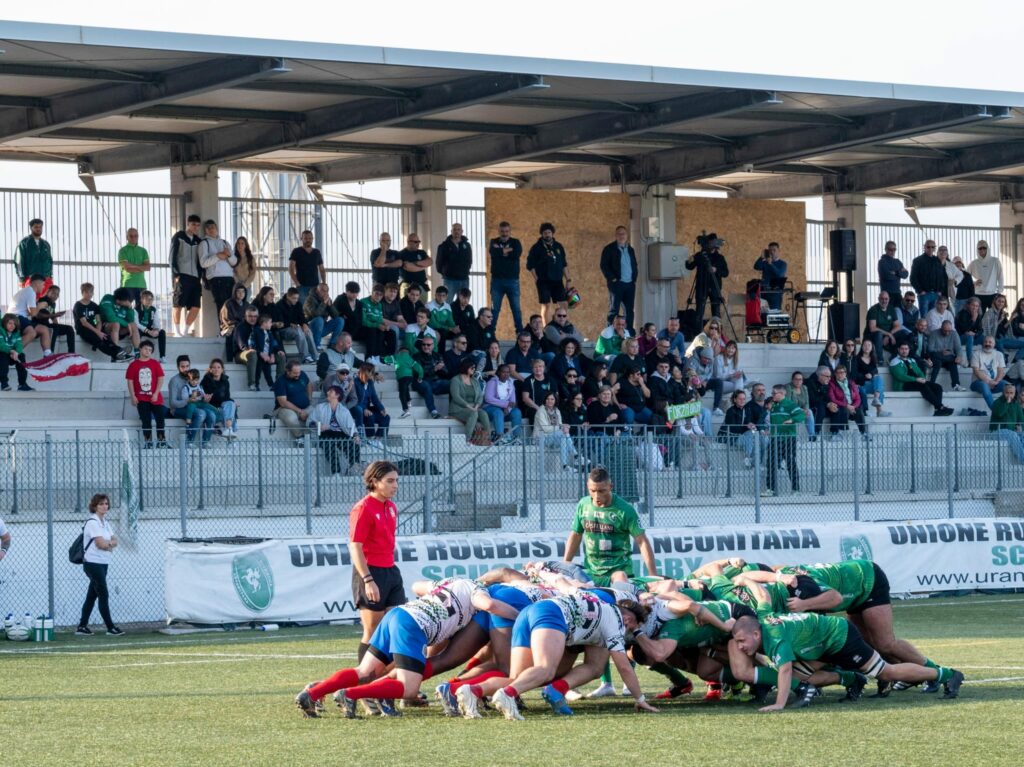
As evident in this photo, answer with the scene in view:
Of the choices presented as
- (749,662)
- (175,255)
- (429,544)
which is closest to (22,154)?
(175,255)

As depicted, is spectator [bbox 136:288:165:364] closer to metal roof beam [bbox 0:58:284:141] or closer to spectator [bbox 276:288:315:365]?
spectator [bbox 276:288:315:365]

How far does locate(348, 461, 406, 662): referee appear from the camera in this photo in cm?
1206

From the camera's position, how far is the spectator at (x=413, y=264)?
89.1 ft

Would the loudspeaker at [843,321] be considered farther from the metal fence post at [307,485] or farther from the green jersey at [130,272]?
the metal fence post at [307,485]

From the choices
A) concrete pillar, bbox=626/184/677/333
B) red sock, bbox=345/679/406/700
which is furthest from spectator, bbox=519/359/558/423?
red sock, bbox=345/679/406/700

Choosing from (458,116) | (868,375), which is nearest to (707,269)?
(868,375)

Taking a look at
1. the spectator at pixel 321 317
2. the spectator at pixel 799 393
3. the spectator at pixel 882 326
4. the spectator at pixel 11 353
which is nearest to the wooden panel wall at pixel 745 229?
the spectator at pixel 882 326

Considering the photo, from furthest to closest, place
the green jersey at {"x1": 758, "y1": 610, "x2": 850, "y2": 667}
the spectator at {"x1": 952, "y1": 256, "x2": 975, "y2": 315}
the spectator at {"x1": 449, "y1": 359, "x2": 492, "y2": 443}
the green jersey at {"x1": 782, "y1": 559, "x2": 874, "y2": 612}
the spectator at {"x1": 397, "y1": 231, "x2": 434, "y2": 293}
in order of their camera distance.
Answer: the spectator at {"x1": 952, "y1": 256, "x2": 975, "y2": 315}
the spectator at {"x1": 397, "y1": 231, "x2": 434, "y2": 293}
the spectator at {"x1": 449, "y1": 359, "x2": 492, "y2": 443}
the green jersey at {"x1": 782, "y1": 559, "x2": 874, "y2": 612}
the green jersey at {"x1": 758, "y1": 610, "x2": 850, "y2": 667}

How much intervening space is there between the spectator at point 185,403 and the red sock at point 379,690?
11.8 m

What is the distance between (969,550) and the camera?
22.5m

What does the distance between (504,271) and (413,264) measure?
1548 mm

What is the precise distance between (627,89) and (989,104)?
5649 mm

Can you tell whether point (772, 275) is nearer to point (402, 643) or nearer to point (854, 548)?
point (854, 548)

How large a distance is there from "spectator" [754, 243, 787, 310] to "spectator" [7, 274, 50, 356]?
12.9 meters
